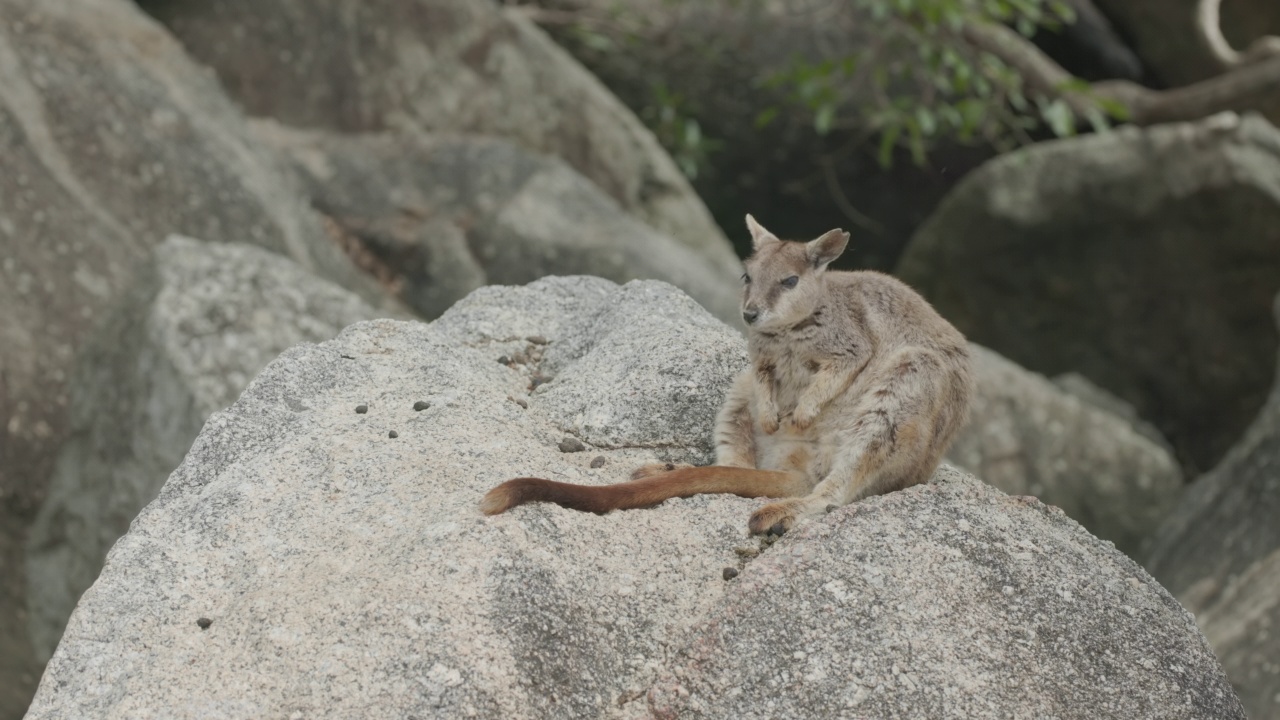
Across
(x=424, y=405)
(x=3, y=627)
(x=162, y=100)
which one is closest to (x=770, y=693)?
(x=424, y=405)

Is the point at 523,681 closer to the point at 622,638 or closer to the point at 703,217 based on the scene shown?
the point at 622,638

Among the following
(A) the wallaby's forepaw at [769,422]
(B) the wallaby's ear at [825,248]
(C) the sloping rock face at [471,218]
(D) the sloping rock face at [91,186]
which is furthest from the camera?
(C) the sloping rock face at [471,218]

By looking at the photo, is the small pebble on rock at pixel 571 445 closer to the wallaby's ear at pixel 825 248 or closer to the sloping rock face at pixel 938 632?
the sloping rock face at pixel 938 632

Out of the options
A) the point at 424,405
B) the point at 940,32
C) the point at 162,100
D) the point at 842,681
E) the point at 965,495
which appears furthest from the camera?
the point at 940,32

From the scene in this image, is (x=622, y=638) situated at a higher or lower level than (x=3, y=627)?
higher

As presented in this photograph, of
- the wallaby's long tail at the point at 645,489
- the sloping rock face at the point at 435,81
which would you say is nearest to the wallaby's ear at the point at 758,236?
the wallaby's long tail at the point at 645,489

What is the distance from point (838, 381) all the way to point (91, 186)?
234 inches

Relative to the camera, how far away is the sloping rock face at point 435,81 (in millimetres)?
11281

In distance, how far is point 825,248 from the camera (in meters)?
5.41

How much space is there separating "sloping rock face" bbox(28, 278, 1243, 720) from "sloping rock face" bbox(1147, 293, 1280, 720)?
268 cm

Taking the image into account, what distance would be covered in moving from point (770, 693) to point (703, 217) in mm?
9060

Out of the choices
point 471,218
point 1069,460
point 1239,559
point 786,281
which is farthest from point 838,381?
point 1069,460

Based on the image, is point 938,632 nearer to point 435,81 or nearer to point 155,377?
point 155,377

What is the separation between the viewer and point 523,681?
152 inches
